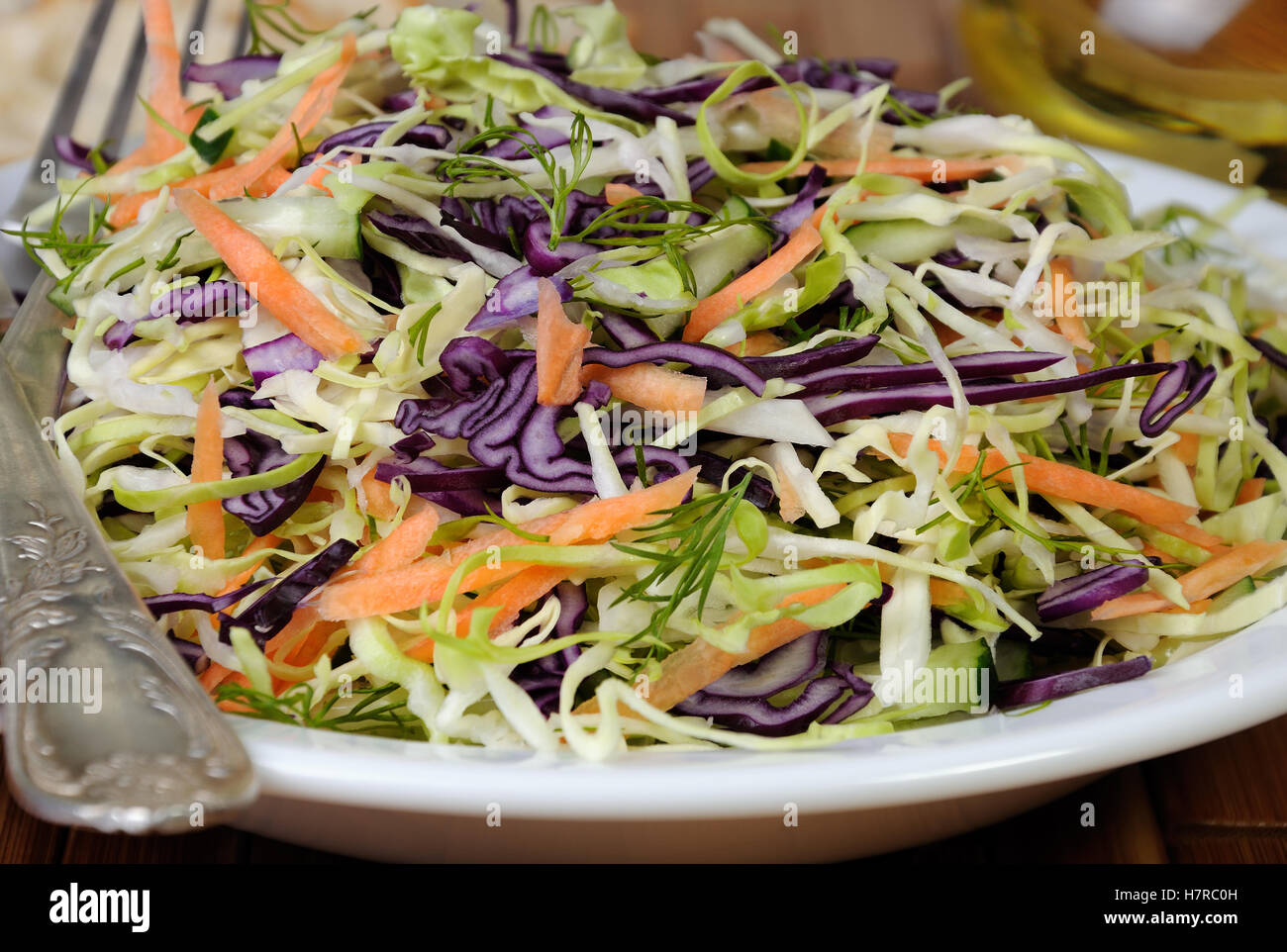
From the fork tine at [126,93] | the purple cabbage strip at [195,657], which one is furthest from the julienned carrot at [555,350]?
the fork tine at [126,93]

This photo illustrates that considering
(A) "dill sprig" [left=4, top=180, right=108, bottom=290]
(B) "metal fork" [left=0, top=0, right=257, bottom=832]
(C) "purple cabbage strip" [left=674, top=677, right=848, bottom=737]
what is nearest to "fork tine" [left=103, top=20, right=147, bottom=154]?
(A) "dill sprig" [left=4, top=180, right=108, bottom=290]

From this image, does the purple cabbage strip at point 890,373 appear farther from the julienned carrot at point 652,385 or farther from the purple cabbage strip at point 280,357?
the purple cabbage strip at point 280,357

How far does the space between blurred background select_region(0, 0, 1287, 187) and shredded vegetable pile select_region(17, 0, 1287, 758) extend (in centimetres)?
81

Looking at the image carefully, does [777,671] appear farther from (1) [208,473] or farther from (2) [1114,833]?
(1) [208,473]

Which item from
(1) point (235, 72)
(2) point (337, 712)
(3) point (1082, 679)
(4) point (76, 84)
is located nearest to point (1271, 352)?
(3) point (1082, 679)

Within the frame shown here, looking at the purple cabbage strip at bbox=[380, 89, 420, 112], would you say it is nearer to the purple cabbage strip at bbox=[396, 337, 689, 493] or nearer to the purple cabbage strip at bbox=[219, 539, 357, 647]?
the purple cabbage strip at bbox=[396, 337, 689, 493]

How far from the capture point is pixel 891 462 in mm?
1373

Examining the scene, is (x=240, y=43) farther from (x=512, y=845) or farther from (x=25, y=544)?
(x=512, y=845)

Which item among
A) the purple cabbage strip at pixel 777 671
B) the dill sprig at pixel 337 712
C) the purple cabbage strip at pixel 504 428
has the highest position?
the purple cabbage strip at pixel 504 428

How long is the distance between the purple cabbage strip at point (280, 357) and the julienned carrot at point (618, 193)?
462 mm

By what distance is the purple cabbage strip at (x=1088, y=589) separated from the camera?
1.28 m

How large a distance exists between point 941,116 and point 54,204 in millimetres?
1570

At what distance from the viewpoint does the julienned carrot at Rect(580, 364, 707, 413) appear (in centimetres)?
127

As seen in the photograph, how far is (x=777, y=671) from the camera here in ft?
4.01
